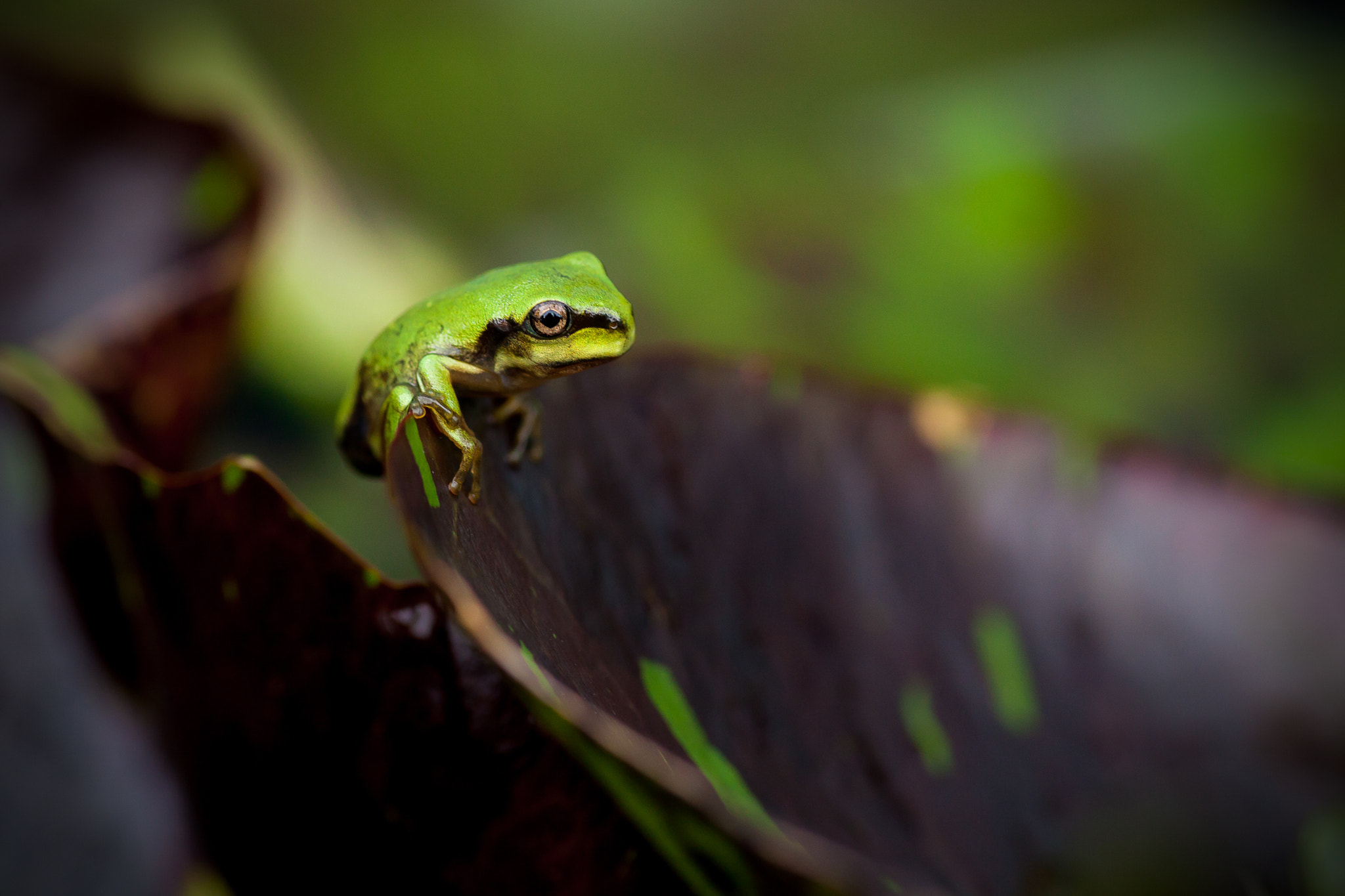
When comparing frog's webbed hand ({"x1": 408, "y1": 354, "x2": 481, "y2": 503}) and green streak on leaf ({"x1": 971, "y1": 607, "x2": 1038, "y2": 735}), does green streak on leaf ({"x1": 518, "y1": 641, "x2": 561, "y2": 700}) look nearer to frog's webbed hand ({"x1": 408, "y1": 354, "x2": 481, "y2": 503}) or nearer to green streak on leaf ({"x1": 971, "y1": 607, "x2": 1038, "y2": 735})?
frog's webbed hand ({"x1": 408, "y1": 354, "x2": 481, "y2": 503})

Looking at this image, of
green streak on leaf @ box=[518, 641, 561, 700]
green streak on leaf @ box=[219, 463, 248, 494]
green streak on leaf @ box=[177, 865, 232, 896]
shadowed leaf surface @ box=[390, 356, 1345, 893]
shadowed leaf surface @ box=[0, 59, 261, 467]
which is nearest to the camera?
green streak on leaf @ box=[518, 641, 561, 700]

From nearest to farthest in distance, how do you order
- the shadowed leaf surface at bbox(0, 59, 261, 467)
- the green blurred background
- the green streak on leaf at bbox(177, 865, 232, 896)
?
the green streak on leaf at bbox(177, 865, 232, 896), the shadowed leaf surface at bbox(0, 59, 261, 467), the green blurred background

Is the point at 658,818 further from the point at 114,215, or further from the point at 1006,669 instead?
the point at 114,215

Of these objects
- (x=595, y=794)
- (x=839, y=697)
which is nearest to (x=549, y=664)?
(x=595, y=794)

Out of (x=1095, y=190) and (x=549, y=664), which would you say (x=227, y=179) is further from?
(x=1095, y=190)

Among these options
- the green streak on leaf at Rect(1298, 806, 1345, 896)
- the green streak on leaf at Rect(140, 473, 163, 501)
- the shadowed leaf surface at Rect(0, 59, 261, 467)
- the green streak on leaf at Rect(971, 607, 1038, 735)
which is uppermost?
the shadowed leaf surface at Rect(0, 59, 261, 467)

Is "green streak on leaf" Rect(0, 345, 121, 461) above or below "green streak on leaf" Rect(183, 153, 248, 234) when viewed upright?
below

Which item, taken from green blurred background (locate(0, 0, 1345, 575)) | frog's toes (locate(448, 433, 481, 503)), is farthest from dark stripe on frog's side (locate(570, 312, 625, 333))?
green blurred background (locate(0, 0, 1345, 575))

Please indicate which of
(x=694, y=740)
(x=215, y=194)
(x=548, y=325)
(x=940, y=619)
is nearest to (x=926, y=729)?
(x=940, y=619)
